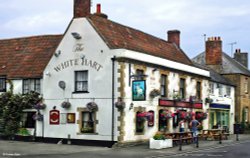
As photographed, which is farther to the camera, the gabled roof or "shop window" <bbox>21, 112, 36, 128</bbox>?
the gabled roof

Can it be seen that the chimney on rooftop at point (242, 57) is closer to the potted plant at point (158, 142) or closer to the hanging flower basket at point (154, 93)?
the hanging flower basket at point (154, 93)

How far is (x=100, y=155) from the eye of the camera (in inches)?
873

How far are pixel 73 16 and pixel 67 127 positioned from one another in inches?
282

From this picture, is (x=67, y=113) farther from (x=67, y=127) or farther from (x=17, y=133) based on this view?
(x=17, y=133)

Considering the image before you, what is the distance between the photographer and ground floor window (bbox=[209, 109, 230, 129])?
40666 millimetres

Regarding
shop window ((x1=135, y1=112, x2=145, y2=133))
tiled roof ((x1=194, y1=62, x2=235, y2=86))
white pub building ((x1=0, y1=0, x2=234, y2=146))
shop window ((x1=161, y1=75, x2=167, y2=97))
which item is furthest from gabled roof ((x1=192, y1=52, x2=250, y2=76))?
shop window ((x1=135, y1=112, x2=145, y2=133))

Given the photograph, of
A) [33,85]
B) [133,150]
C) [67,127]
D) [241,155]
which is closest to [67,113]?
[67,127]

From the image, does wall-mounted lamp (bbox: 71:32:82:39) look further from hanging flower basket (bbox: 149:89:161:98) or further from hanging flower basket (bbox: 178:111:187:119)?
hanging flower basket (bbox: 178:111:187:119)

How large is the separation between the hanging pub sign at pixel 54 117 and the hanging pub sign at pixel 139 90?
5512 mm

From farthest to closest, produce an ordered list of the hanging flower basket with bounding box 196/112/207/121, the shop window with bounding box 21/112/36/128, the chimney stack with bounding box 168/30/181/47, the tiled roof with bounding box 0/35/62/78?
1. the chimney stack with bounding box 168/30/181/47
2. the hanging flower basket with bounding box 196/112/207/121
3. the tiled roof with bounding box 0/35/62/78
4. the shop window with bounding box 21/112/36/128

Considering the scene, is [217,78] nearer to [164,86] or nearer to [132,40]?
[164,86]

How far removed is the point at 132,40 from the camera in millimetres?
31969

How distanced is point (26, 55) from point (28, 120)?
512cm

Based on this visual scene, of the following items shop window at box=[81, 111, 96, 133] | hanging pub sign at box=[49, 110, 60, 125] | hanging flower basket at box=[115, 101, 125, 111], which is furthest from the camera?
hanging pub sign at box=[49, 110, 60, 125]
